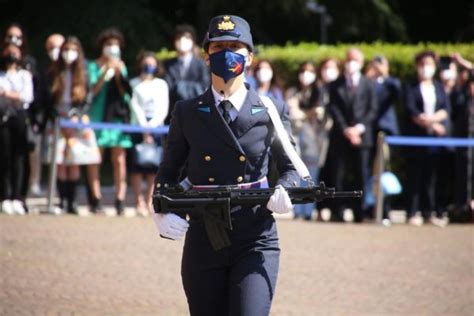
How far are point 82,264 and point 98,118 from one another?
472 cm

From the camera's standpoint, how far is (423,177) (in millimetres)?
17812

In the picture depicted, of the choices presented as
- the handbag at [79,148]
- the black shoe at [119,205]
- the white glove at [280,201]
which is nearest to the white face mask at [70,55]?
the handbag at [79,148]

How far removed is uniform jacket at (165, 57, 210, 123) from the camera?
16656 millimetres

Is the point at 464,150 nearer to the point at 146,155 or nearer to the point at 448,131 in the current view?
the point at 448,131

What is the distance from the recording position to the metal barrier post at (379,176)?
670 inches

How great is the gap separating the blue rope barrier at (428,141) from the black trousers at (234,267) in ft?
34.0

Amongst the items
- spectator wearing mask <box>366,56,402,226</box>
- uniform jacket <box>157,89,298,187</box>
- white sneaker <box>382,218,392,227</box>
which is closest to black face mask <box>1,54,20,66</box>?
spectator wearing mask <box>366,56,402,226</box>

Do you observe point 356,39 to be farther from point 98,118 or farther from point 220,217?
point 220,217

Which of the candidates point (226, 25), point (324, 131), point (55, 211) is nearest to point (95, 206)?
point (55, 211)

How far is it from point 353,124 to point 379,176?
0.75m

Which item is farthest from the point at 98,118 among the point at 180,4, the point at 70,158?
the point at 180,4

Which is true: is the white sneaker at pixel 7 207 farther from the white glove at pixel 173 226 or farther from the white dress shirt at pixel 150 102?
the white glove at pixel 173 226

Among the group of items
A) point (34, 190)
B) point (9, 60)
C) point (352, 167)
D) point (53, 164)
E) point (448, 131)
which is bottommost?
point (34, 190)

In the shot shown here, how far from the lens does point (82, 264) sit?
1255cm
